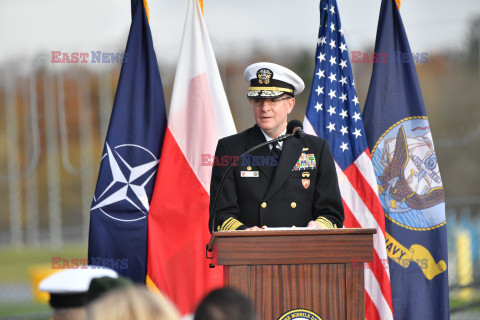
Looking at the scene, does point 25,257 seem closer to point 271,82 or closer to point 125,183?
point 125,183

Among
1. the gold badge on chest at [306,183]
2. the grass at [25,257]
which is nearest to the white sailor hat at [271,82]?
the gold badge on chest at [306,183]

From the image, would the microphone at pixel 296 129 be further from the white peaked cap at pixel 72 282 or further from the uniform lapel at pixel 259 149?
the white peaked cap at pixel 72 282

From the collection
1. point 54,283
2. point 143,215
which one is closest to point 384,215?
point 143,215

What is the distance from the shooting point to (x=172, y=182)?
18.5 feet

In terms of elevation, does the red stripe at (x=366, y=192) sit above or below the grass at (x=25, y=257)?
above

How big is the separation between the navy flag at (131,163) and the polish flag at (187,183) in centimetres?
10

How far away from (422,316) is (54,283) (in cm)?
354

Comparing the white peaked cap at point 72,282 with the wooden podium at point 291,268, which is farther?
the wooden podium at point 291,268

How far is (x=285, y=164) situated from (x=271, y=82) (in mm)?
525

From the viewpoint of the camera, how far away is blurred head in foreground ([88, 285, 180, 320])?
5.59 feet

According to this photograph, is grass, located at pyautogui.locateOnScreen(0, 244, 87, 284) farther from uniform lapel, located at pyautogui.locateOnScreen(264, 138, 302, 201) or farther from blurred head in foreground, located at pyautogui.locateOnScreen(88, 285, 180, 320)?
blurred head in foreground, located at pyautogui.locateOnScreen(88, 285, 180, 320)

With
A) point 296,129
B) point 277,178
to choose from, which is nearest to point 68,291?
point 296,129

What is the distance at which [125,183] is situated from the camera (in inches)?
221

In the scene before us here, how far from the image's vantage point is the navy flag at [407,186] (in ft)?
18.3
